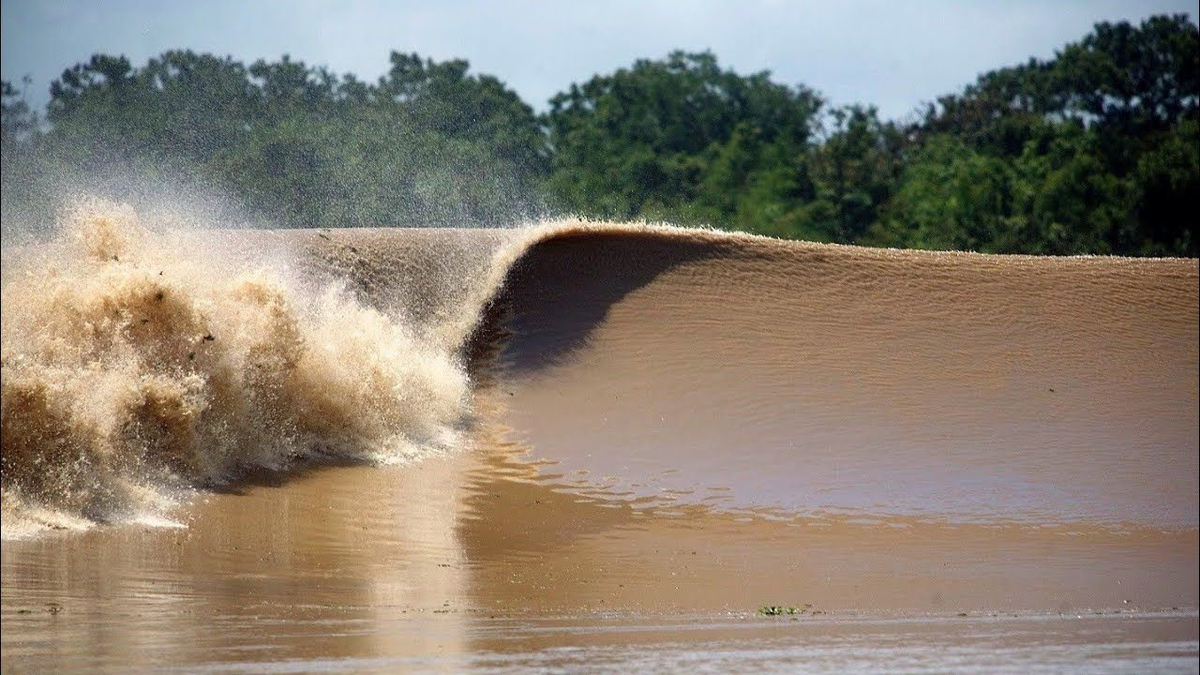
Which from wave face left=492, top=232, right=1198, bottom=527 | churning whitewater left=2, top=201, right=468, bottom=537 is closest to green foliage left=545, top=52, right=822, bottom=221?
wave face left=492, top=232, right=1198, bottom=527

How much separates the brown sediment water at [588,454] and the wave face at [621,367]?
25mm

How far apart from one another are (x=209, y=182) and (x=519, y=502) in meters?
14.9

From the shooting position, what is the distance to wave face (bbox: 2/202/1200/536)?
7.07 m

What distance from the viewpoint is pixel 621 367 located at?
9711 millimetres

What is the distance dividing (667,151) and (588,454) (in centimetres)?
3099

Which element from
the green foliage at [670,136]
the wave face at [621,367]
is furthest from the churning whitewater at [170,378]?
the green foliage at [670,136]

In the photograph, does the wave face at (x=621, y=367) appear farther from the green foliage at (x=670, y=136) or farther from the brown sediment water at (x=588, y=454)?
the green foliage at (x=670, y=136)

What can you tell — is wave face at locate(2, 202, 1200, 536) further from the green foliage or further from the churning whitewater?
the green foliage

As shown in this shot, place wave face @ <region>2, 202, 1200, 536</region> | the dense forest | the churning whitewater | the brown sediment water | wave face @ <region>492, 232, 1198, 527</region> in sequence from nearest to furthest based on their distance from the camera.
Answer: the brown sediment water < the churning whitewater < wave face @ <region>2, 202, 1200, 536</region> < wave face @ <region>492, 232, 1198, 527</region> < the dense forest

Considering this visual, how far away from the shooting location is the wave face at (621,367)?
7.07 m

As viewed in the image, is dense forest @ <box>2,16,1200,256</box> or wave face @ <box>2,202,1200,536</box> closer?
wave face @ <box>2,202,1200,536</box>

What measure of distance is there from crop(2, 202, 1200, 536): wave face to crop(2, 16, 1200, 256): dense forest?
6.73 meters

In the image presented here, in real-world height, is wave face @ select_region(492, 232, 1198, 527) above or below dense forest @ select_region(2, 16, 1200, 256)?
below

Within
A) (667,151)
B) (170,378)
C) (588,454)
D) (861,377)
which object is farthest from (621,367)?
(667,151)
